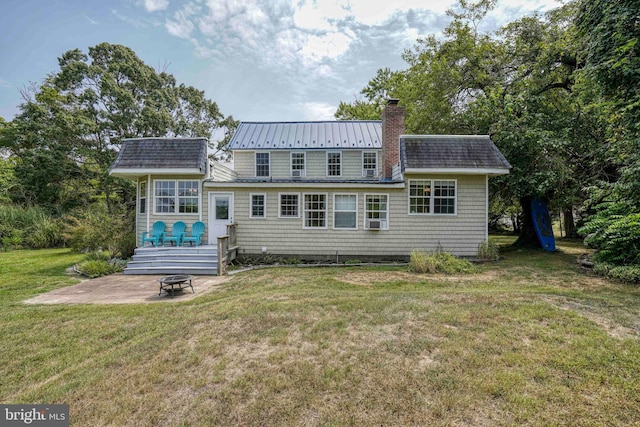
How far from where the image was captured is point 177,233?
36.9 feet

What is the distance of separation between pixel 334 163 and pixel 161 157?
866 cm

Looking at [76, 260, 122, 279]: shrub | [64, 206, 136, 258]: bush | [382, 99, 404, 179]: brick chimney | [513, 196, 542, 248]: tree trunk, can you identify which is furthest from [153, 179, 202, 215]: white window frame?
[513, 196, 542, 248]: tree trunk

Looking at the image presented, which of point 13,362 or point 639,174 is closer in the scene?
point 13,362

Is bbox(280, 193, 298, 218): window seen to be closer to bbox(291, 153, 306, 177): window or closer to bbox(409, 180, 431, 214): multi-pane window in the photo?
bbox(409, 180, 431, 214): multi-pane window

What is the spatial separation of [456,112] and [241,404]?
652 inches

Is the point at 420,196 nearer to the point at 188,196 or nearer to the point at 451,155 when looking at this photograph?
the point at 451,155

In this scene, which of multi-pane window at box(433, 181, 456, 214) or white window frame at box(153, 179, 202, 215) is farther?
white window frame at box(153, 179, 202, 215)

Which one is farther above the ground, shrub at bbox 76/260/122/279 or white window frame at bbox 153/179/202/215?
white window frame at bbox 153/179/202/215

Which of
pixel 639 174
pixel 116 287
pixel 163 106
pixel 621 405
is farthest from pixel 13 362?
pixel 163 106

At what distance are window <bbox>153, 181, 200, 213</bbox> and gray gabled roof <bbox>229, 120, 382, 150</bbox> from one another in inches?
197

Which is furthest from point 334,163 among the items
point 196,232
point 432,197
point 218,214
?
point 196,232

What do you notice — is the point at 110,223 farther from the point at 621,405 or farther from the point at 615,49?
the point at 615,49

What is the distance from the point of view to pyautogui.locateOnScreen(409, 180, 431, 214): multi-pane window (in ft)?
35.8

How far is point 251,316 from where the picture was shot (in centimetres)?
492
